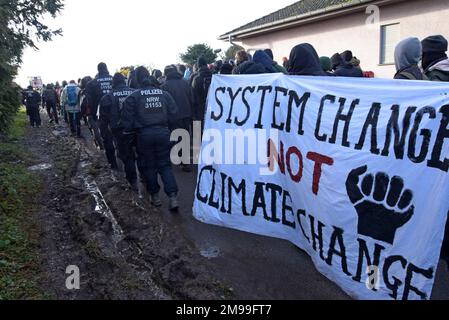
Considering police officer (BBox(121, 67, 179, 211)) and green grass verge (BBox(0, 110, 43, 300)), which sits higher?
police officer (BBox(121, 67, 179, 211))

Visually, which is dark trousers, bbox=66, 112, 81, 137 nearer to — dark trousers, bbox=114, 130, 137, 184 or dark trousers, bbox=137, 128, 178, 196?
dark trousers, bbox=114, 130, 137, 184

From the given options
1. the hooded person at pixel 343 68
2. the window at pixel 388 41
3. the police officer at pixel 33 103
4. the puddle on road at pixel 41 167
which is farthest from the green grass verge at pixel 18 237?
the police officer at pixel 33 103

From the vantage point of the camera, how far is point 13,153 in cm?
1122

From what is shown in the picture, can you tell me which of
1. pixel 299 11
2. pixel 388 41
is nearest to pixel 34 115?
pixel 299 11

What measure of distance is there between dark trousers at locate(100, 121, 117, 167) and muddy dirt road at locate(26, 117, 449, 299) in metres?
1.66

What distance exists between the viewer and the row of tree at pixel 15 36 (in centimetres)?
896

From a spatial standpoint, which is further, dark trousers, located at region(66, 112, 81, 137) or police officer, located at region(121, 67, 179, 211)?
dark trousers, located at region(66, 112, 81, 137)

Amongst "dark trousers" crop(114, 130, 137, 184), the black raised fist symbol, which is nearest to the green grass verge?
"dark trousers" crop(114, 130, 137, 184)

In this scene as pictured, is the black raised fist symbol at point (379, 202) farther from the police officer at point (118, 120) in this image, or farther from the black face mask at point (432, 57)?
the police officer at point (118, 120)

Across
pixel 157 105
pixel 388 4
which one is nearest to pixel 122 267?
pixel 157 105

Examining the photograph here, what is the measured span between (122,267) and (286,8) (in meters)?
19.1

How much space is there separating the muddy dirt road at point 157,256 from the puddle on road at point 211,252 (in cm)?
1

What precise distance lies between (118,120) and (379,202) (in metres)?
4.93

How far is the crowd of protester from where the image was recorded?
159 inches
